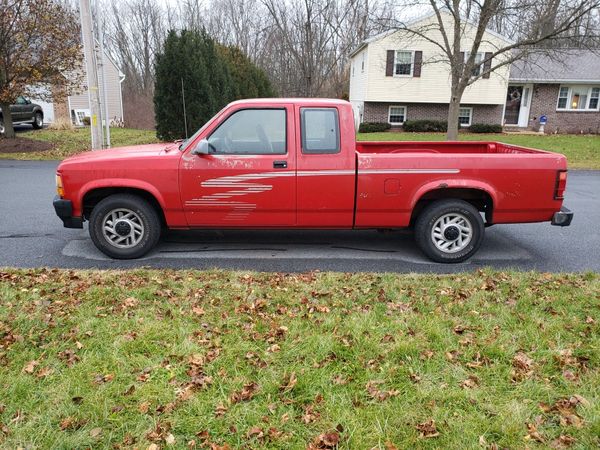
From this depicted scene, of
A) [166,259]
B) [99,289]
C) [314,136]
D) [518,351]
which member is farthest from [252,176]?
[518,351]

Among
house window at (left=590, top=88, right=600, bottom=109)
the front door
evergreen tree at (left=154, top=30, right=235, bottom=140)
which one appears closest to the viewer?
evergreen tree at (left=154, top=30, right=235, bottom=140)

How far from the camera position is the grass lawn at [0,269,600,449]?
283 cm

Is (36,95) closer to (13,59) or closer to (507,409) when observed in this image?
(13,59)

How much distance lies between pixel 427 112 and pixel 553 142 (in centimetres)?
789

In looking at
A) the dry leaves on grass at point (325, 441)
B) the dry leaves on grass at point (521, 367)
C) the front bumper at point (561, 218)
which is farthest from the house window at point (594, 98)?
the dry leaves on grass at point (325, 441)

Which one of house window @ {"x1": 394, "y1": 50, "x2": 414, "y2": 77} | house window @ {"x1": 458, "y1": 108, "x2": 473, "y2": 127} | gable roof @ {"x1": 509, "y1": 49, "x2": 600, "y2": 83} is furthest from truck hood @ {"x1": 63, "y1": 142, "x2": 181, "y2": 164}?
gable roof @ {"x1": 509, "y1": 49, "x2": 600, "y2": 83}

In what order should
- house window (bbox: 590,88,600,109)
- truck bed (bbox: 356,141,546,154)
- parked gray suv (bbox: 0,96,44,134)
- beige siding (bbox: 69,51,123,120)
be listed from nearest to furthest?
truck bed (bbox: 356,141,546,154) < parked gray suv (bbox: 0,96,44,134) < house window (bbox: 590,88,600,109) < beige siding (bbox: 69,51,123,120)

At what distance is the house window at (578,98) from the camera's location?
29594 millimetres

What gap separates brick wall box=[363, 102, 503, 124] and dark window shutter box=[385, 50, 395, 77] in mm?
1897

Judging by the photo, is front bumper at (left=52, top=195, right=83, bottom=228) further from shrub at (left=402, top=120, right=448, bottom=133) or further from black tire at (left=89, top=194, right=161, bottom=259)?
shrub at (left=402, top=120, right=448, bottom=133)

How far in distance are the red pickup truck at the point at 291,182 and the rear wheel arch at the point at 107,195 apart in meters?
0.02

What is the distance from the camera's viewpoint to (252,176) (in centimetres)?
573

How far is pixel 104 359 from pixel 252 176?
2.83 metres

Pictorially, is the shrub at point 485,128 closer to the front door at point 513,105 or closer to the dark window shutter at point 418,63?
the front door at point 513,105
